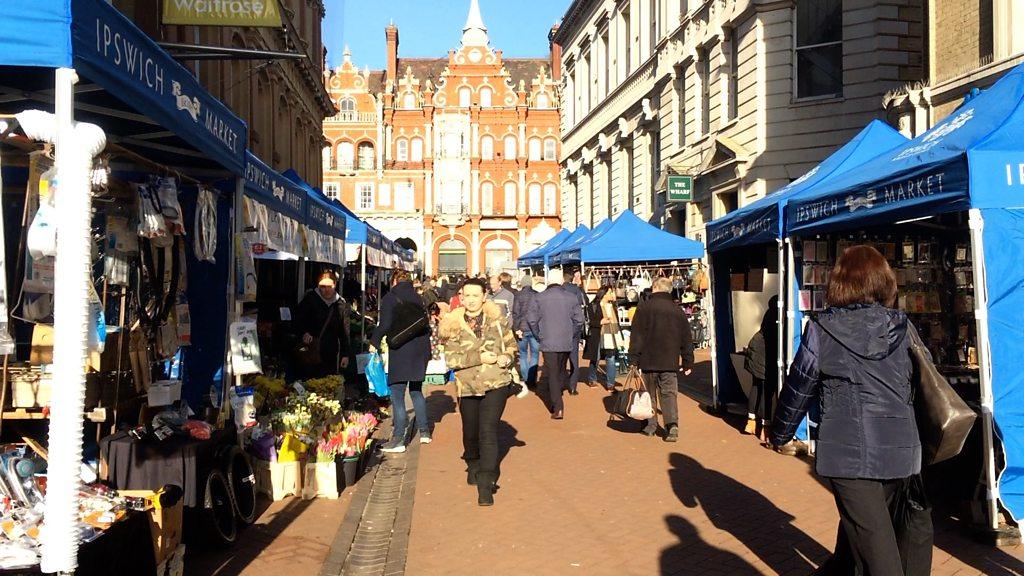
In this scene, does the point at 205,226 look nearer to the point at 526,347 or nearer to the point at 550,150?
the point at 526,347

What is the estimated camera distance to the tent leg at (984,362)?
556cm

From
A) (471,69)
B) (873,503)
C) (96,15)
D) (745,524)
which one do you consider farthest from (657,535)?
(471,69)

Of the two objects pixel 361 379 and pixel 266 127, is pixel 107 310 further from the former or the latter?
pixel 266 127

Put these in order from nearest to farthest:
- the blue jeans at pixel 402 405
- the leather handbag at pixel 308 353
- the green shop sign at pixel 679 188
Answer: the blue jeans at pixel 402 405 < the leather handbag at pixel 308 353 < the green shop sign at pixel 679 188

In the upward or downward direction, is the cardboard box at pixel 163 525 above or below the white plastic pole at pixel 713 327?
below

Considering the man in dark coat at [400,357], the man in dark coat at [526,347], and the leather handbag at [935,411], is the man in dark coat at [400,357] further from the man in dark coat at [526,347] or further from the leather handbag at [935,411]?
the leather handbag at [935,411]

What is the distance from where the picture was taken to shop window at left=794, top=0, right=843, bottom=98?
1947cm

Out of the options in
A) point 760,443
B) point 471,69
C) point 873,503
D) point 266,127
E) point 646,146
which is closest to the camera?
point 873,503

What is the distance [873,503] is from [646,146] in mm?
26185

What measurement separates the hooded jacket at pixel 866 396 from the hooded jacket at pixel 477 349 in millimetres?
3342

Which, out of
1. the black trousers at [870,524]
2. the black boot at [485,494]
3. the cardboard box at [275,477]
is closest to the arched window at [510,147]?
the cardboard box at [275,477]

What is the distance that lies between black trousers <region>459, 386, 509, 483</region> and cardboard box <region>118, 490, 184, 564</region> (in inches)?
107

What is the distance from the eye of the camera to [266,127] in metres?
21.7

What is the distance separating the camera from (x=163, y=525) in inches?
177
